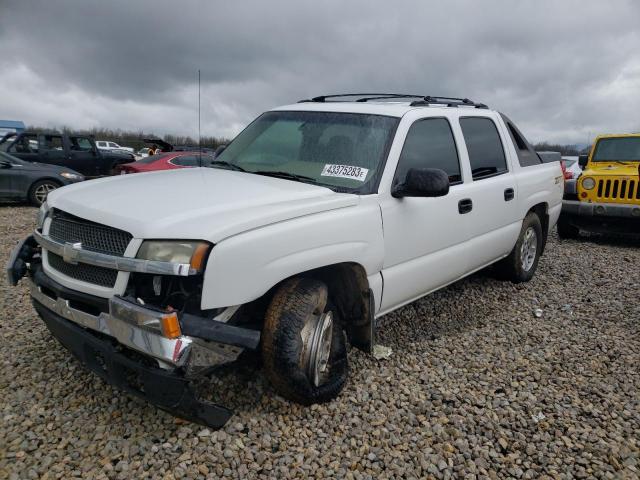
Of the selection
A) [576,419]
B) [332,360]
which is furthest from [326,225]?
[576,419]

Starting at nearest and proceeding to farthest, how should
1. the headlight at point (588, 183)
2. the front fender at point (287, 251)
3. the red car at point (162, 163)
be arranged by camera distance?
the front fender at point (287, 251), the headlight at point (588, 183), the red car at point (162, 163)

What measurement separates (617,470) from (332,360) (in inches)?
61.8

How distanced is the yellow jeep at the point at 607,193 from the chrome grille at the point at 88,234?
7.42 m

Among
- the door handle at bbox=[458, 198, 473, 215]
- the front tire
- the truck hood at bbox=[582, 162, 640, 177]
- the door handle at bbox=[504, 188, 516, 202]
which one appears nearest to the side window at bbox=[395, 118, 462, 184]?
the door handle at bbox=[458, 198, 473, 215]

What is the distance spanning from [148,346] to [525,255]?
443 cm

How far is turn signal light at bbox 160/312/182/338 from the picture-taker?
2.23 metres

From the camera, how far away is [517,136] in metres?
5.29

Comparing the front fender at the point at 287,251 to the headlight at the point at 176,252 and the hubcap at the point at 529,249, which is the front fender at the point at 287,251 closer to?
the headlight at the point at 176,252

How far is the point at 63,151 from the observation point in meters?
14.0

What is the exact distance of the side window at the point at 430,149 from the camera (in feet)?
11.5

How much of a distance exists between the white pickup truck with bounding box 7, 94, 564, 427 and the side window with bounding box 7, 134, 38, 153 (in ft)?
36.9

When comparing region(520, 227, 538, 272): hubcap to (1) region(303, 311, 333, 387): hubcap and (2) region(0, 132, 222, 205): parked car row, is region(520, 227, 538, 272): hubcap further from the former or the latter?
(2) region(0, 132, 222, 205): parked car row

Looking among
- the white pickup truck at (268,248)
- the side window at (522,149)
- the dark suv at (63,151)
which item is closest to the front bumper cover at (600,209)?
the side window at (522,149)

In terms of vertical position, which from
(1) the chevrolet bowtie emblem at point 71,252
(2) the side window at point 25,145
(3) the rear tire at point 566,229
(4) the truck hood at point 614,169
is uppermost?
(2) the side window at point 25,145
